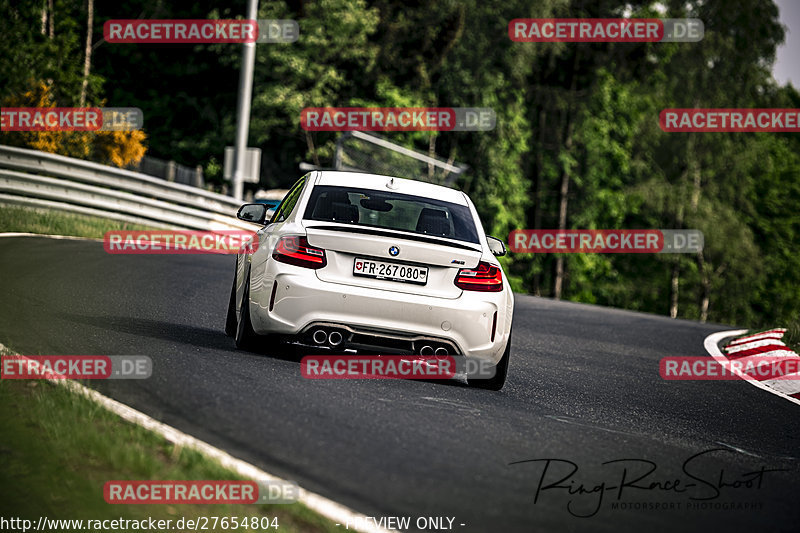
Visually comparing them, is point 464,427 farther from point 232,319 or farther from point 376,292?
point 232,319

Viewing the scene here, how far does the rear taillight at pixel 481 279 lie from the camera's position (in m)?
8.05

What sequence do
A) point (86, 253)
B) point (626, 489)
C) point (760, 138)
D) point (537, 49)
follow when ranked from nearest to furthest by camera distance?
point (626, 489), point (86, 253), point (537, 49), point (760, 138)

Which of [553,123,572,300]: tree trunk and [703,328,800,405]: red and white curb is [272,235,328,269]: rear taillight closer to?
[703,328,800,405]: red and white curb

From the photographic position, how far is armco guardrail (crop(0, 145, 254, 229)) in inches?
771

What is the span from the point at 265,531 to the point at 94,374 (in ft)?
9.66

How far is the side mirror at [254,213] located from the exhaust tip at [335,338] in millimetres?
1976

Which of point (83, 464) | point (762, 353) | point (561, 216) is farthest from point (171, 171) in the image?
point (561, 216)

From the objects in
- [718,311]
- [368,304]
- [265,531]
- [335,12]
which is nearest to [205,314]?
[368,304]

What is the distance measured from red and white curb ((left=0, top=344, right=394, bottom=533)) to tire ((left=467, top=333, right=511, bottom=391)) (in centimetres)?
326

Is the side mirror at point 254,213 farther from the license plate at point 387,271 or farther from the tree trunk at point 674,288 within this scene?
the tree trunk at point 674,288

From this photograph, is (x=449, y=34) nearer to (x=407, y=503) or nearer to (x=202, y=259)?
(x=202, y=259)

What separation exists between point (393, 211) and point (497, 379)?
1514 mm

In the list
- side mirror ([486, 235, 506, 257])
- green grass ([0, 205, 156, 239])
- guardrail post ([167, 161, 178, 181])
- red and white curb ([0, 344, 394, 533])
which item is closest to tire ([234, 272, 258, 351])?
side mirror ([486, 235, 506, 257])

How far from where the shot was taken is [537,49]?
52250 mm
